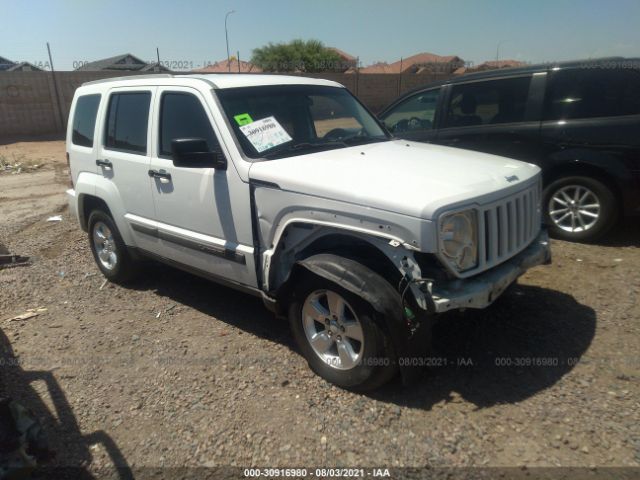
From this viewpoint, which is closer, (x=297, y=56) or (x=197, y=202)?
(x=197, y=202)

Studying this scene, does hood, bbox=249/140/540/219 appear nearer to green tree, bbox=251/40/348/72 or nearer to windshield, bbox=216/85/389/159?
windshield, bbox=216/85/389/159

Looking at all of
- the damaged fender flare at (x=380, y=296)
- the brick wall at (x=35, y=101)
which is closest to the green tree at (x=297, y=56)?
the brick wall at (x=35, y=101)

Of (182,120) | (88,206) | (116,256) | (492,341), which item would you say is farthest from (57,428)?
(492,341)

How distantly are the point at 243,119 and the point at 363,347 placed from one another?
187cm

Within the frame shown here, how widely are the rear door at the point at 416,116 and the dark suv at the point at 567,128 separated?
0.46 ft

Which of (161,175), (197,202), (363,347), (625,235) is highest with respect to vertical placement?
(161,175)

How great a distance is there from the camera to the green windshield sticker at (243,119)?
3.62 metres

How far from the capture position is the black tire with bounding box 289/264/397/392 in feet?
9.48

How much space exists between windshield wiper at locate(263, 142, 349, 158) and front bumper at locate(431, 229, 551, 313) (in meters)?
1.48

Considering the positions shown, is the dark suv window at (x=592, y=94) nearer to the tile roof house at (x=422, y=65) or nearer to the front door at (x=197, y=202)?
the front door at (x=197, y=202)

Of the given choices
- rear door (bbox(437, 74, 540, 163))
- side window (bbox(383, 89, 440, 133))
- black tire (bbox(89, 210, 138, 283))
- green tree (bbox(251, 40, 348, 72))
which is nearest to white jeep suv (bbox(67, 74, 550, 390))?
black tire (bbox(89, 210, 138, 283))

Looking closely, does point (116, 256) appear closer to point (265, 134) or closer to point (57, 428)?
point (57, 428)

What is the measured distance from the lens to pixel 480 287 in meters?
2.86

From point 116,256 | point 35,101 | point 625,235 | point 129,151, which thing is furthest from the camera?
point 35,101
